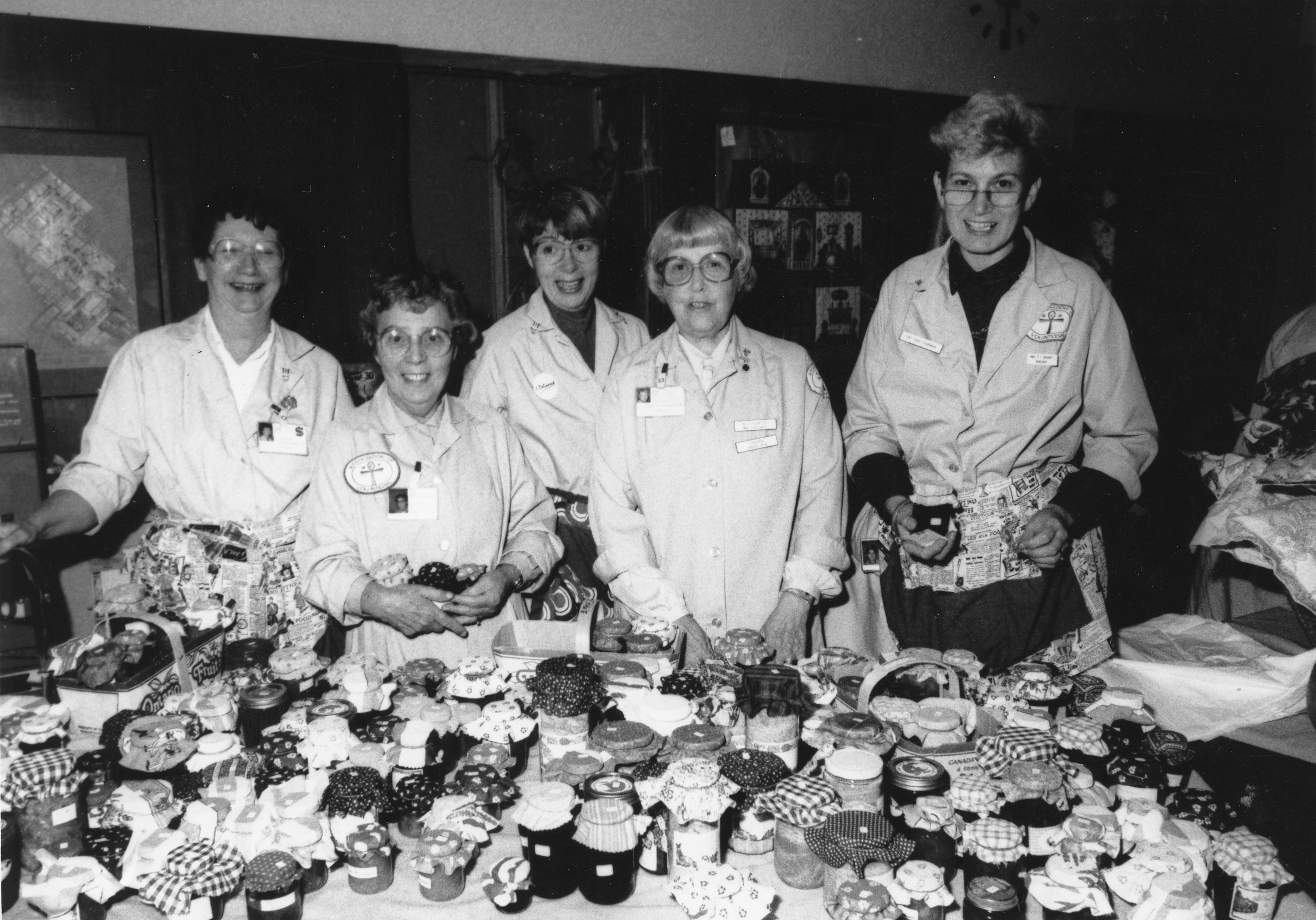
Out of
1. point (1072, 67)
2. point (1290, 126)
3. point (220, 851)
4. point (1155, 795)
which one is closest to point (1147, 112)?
point (1072, 67)

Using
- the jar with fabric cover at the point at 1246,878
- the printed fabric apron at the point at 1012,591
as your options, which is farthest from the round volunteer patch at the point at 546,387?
the jar with fabric cover at the point at 1246,878

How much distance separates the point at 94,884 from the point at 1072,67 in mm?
7403

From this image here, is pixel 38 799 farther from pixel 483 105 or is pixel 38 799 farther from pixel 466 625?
pixel 483 105

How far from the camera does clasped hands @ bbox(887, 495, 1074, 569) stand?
275 centimetres

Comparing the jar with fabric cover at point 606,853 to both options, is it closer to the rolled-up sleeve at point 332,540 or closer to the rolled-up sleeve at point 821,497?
the rolled-up sleeve at point 332,540

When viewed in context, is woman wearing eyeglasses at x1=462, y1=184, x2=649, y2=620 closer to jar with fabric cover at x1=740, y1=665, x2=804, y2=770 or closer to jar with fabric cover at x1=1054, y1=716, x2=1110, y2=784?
jar with fabric cover at x1=740, y1=665, x2=804, y2=770

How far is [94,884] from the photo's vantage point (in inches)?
63.5

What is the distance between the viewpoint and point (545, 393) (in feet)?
11.5

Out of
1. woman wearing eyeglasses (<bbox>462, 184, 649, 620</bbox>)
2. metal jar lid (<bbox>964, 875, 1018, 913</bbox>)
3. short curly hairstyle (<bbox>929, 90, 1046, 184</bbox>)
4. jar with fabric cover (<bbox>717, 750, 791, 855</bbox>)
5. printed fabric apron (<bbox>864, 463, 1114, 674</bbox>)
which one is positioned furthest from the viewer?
woman wearing eyeglasses (<bbox>462, 184, 649, 620</bbox>)

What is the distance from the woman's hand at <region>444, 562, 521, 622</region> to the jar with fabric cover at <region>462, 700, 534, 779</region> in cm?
69

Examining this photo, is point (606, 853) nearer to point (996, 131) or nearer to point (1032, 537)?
point (1032, 537)

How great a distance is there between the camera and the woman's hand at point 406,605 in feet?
8.73

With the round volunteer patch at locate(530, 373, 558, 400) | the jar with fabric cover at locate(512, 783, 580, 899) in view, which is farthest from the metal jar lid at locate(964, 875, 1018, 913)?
the round volunteer patch at locate(530, 373, 558, 400)

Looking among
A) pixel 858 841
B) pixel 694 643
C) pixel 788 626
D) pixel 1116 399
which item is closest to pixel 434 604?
pixel 694 643
